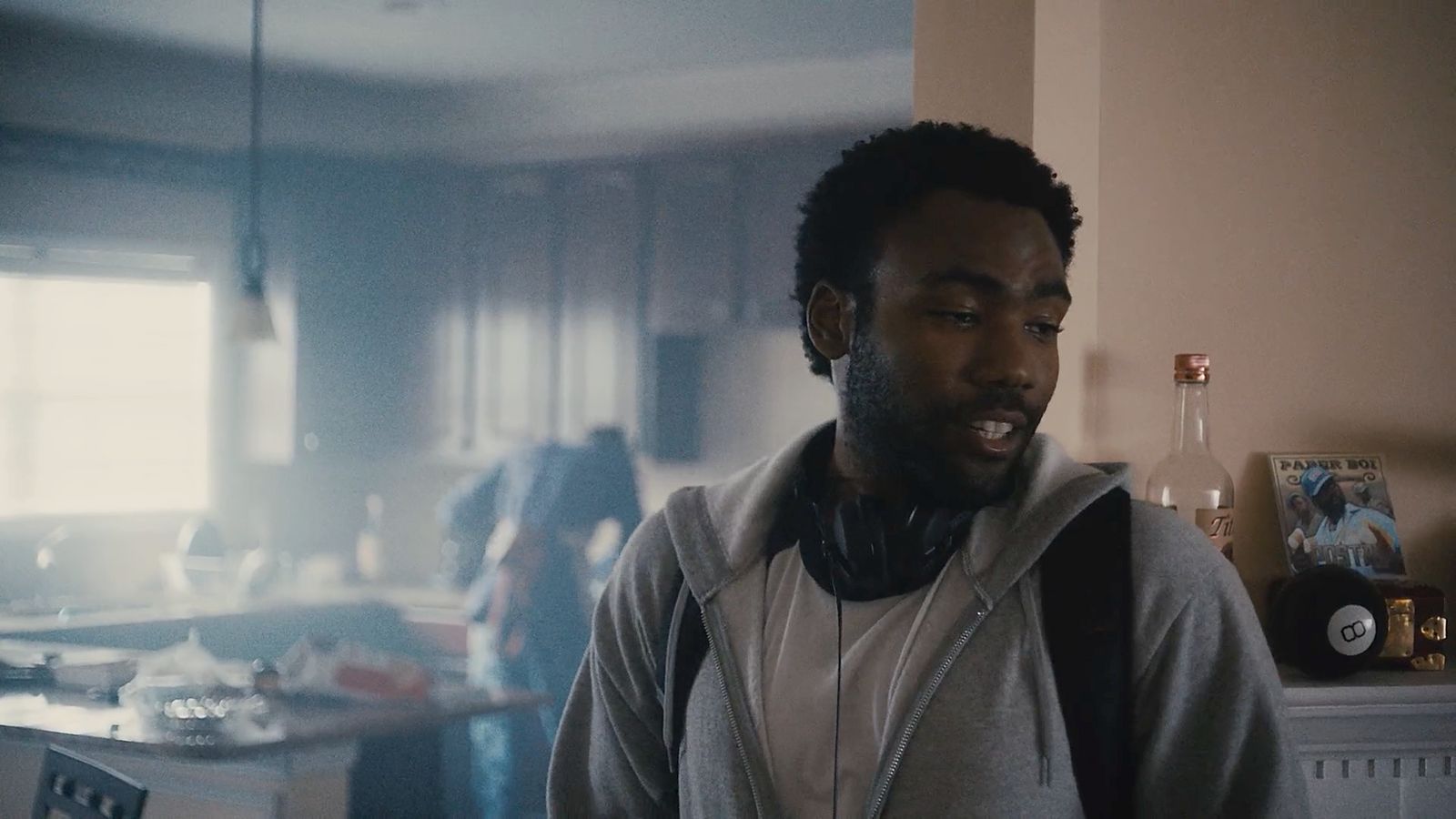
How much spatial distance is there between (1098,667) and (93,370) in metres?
3.81

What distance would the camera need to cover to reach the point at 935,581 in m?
1.04

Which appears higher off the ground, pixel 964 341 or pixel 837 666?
pixel 964 341

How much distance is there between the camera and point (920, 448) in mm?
1020

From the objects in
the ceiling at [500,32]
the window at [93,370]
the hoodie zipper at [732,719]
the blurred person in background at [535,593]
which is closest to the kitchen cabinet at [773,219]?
the ceiling at [500,32]

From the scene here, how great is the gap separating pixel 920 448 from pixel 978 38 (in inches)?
29.2

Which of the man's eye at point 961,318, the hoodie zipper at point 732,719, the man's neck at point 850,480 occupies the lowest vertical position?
the hoodie zipper at point 732,719

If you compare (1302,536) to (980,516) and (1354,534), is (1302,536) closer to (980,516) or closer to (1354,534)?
(1354,534)

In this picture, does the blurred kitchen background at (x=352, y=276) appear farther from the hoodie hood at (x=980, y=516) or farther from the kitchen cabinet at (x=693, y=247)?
the hoodie hood at (x=980, y=516)

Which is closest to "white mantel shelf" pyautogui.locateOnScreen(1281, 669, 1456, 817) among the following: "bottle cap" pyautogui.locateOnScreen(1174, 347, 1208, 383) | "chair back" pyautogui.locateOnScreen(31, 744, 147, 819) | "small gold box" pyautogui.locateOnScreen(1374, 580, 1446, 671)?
"small gold box" pyautogui.locateOnScreen(1374, 580, 1446, 671)

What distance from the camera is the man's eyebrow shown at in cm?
100

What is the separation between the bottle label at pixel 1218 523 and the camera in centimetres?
148

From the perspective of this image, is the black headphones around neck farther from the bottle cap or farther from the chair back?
the chair back

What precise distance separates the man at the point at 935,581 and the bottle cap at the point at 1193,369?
43 centimetres

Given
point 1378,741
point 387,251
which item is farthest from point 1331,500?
point 387,251
